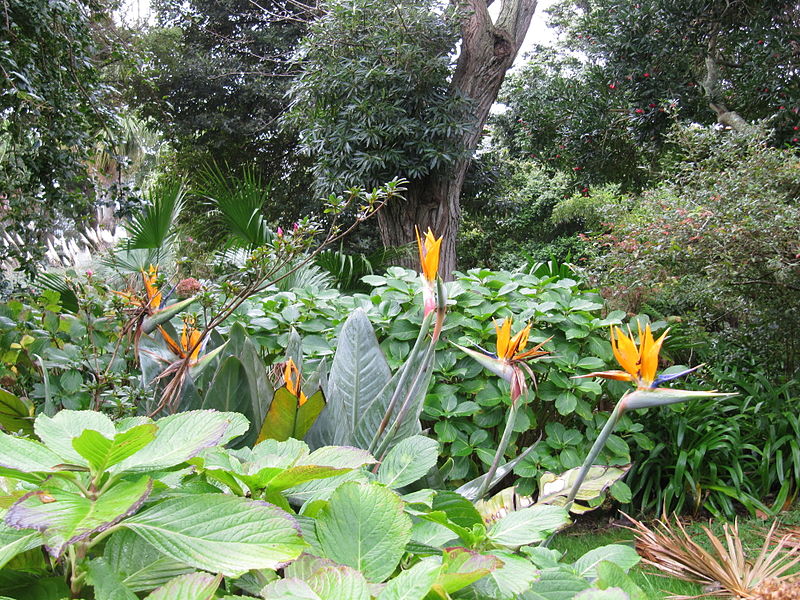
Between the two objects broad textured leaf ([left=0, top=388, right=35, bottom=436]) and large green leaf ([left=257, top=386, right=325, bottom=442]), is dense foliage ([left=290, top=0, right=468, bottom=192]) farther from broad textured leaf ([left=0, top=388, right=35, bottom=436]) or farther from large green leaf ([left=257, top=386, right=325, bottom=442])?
large green leaf ([left=257, top=386, right=325, bottom=442])

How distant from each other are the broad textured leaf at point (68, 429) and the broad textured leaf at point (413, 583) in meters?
0.23

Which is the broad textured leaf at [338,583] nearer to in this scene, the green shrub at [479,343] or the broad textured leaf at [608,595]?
the broad textured leaf at [608,595]

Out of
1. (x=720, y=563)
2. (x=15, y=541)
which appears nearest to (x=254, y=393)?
(x=15, y=541)

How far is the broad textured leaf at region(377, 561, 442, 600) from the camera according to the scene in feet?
1.29

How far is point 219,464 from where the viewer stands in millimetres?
538

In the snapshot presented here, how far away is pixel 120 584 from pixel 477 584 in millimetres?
258

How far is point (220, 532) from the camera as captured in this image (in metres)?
0.42

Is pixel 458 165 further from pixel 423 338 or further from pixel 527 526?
pixel 527 526

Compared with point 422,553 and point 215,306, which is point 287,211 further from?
point 422,553

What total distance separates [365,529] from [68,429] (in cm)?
25

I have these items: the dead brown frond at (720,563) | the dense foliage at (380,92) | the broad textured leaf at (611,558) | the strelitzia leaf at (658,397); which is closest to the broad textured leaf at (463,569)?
the broad textured leaf at (611,558)

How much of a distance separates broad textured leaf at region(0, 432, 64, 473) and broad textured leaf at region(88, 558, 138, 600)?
74 millimetres

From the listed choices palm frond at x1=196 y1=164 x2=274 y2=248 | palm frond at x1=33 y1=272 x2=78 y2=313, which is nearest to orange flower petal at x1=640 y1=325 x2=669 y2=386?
palm frond at x1=33 y1=272 x2=78 y2=313

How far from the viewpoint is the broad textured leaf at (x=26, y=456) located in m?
0.44
